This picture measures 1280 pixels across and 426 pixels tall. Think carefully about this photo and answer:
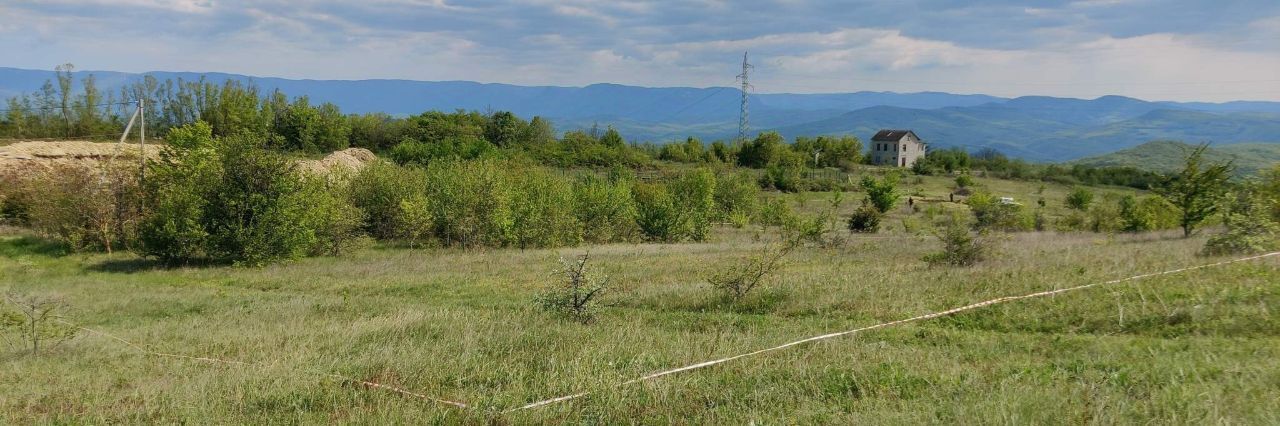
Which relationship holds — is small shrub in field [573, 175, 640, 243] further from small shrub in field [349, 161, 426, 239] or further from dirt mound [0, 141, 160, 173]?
dirt mound [0, 141, 160, 173]

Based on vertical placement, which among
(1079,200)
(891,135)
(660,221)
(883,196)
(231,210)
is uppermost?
(891,135)

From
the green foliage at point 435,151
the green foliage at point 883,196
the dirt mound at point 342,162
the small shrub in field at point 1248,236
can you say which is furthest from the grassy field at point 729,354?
the green foliage at point 435,151

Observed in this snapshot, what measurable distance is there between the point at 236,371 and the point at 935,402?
287 inches

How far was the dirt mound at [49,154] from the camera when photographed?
35.8 meters

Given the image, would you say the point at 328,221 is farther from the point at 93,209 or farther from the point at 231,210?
the point at 93,209

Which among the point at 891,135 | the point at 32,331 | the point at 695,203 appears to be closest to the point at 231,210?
the point at 32,331

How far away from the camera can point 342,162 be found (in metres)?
49.0

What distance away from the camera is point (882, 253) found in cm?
2164

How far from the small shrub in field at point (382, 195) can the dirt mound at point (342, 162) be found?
2550mm

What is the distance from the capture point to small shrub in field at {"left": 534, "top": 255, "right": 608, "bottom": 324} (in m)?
10.4

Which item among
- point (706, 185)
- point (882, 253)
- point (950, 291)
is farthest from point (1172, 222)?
point (950, 291)

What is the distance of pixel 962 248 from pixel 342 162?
45746mm

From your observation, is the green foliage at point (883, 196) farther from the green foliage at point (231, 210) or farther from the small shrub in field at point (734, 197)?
the green foliage at point (231, 210)

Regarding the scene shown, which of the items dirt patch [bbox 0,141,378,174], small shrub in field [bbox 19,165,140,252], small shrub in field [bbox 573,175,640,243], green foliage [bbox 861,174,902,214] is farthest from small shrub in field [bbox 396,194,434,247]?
green foliage [bbox 861,174,902,214]
